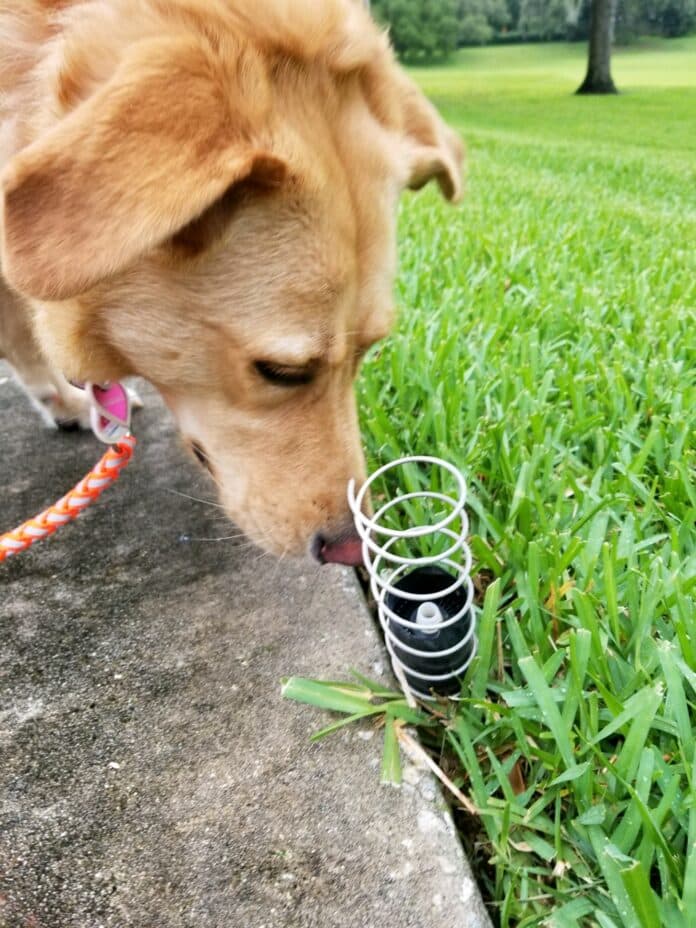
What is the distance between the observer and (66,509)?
208cm

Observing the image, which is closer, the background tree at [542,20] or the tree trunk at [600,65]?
the tree trunk at [600,65]

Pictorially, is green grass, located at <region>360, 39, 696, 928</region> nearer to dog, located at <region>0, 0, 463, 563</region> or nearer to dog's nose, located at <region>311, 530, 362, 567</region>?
dog's nose, located at <region>311, 530, 362, 567</region>

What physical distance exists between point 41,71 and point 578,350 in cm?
227

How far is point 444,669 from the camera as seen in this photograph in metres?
1.69

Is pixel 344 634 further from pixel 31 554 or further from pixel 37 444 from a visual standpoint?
pixel 37 444

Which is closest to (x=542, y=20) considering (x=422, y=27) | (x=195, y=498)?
(x=422, y=27)

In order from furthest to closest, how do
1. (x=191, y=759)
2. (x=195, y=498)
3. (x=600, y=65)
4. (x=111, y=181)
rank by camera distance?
1. (x=600, y=65)
2. (x=195, y=498)
3. (x=191, y=759)
4. (x=111, y=181)

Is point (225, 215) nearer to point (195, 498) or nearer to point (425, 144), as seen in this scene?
point (425, 144)

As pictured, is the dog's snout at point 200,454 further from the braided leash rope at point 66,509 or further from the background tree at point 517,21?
the background tree at point 517,21

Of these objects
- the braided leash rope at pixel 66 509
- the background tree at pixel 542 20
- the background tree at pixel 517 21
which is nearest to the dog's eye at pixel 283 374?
the braided leash rope at pixel 66 509

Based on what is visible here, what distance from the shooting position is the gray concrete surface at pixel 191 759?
1.37 metres

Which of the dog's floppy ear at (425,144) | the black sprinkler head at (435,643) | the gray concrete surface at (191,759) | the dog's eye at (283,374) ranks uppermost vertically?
the dog's floppy ear at (425,144)

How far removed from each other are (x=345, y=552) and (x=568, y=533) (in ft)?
1.90

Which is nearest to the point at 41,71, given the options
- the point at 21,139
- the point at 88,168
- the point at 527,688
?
the point at 21,139
